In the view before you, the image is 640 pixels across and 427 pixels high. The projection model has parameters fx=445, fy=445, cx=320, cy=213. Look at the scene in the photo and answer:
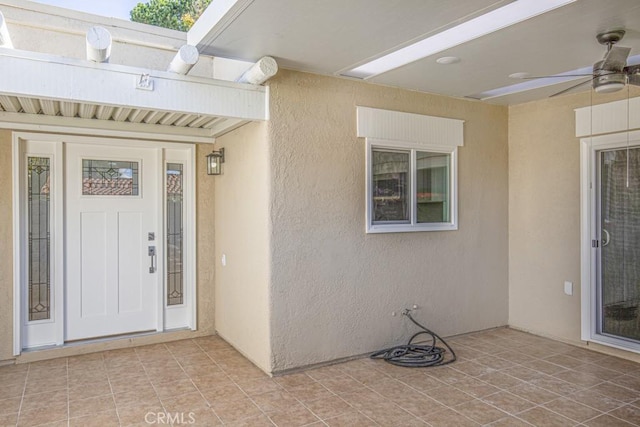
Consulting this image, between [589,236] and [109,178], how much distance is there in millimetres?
5290

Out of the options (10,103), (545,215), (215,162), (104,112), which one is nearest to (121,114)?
(104,112)

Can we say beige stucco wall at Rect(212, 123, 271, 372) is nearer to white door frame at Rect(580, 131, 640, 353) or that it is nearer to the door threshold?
the door threshold

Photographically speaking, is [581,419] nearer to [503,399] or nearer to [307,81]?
[503,399]

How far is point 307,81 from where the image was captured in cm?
425

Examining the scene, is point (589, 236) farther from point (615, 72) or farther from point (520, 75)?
point (615, 72)

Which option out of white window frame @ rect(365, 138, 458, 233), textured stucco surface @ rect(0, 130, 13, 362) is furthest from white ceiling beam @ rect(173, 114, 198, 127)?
white window frame @ rect(365, 138, 458, 233)

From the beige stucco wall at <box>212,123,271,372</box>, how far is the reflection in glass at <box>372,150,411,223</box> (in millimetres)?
1218

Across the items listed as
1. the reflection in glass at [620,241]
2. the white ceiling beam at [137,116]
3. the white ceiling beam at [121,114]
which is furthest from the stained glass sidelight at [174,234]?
the reflection in glass at [620,241]

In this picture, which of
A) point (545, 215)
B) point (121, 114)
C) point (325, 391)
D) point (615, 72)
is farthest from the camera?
point (545, 215)

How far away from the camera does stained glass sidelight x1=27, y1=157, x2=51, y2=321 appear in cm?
456

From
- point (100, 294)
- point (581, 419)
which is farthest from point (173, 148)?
point (581, 419)

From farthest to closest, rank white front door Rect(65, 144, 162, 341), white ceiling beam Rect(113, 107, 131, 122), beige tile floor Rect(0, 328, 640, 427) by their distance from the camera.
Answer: white front door Rect(65, 144, 162, 341), white ceiling beam Rect(113, 107, 131, 122), beige tile floor Rect(0, 328, 640, 427)

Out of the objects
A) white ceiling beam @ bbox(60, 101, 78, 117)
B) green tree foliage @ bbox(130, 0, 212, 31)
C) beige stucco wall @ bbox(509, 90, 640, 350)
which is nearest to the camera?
white ceiling beam @ bbox(60, 101, 78, 117)

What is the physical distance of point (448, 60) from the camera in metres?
Answer: 3.89
